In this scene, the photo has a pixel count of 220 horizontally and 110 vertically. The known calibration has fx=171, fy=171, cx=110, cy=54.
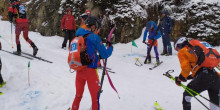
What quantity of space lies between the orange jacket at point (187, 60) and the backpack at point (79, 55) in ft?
6.59

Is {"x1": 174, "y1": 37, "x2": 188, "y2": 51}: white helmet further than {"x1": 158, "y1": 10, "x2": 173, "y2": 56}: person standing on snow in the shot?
No

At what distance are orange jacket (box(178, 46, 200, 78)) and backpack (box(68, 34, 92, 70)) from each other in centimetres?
201

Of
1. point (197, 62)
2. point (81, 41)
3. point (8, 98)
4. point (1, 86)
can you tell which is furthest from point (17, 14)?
point (197, 62)

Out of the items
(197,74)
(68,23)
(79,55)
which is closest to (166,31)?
(68,23)

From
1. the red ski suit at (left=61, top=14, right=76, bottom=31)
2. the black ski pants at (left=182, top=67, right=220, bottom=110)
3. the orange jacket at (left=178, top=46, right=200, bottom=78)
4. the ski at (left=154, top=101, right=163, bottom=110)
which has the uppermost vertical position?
the red ski suit at (left=61, top=14, right=76, bottom=31)

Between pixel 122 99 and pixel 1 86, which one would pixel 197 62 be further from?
pixel 1 86

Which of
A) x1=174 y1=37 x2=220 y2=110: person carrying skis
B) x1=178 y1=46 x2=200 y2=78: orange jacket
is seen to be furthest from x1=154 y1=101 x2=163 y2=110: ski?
x1=178 y1=46 x2=200 y2=78: orange jacket

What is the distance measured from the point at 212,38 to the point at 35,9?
15208 millimetres

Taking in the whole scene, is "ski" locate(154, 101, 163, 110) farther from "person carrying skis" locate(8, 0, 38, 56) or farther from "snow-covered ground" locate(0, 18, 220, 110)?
"person carrying skis" locate(8, 0, 38, 56)

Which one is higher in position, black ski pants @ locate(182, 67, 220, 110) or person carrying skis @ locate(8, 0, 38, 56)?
person carrying skis @ locate(8, 0, 38, 56)

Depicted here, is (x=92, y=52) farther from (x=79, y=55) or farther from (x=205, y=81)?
(x=205, y=81)

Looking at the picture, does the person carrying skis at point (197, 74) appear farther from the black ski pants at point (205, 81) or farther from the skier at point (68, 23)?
the skier at point (68, 23)

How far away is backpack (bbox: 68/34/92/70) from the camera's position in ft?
10.8

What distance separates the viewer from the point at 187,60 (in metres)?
3.69
